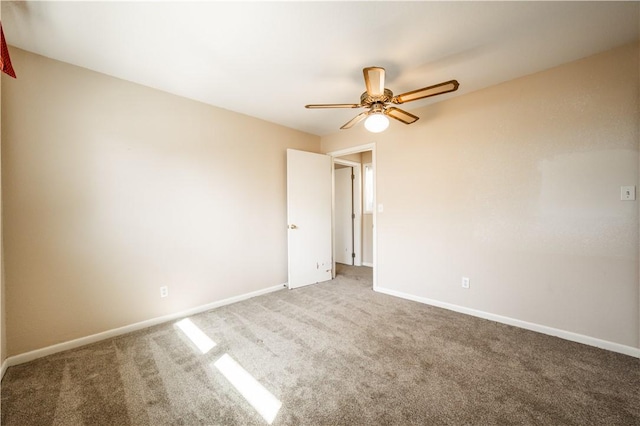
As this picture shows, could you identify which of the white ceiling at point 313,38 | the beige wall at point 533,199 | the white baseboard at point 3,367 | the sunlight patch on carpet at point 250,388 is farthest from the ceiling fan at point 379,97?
the white baseboard at point 3,367

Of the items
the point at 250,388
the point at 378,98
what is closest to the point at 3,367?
the point at 250,388

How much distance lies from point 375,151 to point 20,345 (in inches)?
163

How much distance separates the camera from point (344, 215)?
5.60 meters

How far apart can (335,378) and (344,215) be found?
4.02m

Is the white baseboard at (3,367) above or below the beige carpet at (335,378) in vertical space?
above

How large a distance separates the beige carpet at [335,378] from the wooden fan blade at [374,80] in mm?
2181

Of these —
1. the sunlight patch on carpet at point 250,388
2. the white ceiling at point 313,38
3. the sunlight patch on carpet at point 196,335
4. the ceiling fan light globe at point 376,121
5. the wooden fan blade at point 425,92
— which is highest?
the white ceiling at point 313,38

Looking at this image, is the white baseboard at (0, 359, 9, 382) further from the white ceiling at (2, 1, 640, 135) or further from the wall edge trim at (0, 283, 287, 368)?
the white ceiling at (2, 1, 640, 135)

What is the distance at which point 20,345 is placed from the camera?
198 cm

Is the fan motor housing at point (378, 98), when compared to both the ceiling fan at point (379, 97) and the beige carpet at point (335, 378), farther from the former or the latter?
the beige carpet at point (335, 378)

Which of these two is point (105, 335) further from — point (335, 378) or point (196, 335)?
point (335, 378)

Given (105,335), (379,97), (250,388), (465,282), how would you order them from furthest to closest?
(465,282) < (105,335) < (379,97) < (250,388)

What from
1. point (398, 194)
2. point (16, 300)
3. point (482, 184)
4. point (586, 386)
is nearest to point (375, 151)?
point (398, 194)

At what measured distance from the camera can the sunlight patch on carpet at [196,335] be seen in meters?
2.21
